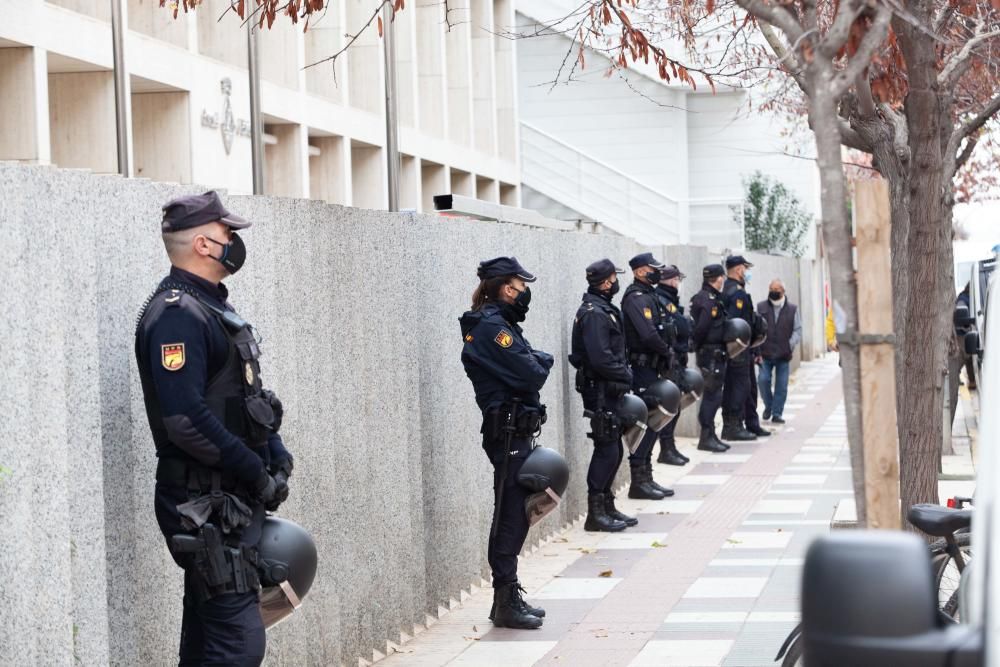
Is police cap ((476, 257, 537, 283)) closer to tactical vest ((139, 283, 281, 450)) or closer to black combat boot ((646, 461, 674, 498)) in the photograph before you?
tactical vest ((139, 283, 281, 450))

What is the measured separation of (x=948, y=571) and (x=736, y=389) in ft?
45.7

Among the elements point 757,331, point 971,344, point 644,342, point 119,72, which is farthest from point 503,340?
point 757,331

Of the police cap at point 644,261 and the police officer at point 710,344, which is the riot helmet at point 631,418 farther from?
the police officer at point 710,344

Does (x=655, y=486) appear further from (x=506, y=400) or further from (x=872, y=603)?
(x=872, y=603)

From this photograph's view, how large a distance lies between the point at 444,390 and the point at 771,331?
1272 centimetres

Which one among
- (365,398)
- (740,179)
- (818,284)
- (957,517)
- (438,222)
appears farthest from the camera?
(818,284)

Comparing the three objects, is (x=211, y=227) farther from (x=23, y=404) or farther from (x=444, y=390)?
(x=444, y=390)

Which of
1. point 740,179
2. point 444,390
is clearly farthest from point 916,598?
point 740,179

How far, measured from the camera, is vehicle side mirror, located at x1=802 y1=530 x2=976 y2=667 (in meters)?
2.39

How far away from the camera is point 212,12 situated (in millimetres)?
18562

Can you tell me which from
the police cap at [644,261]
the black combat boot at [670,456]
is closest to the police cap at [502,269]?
the police cap at [644,261]

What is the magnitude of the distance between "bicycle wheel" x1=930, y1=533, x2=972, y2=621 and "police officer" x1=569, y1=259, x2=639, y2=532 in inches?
256

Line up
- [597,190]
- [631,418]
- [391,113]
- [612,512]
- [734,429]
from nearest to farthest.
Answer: [391,113]
[631,418]
[612,512]
[734,429]
[597,190]

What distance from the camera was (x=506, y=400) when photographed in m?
9.34
